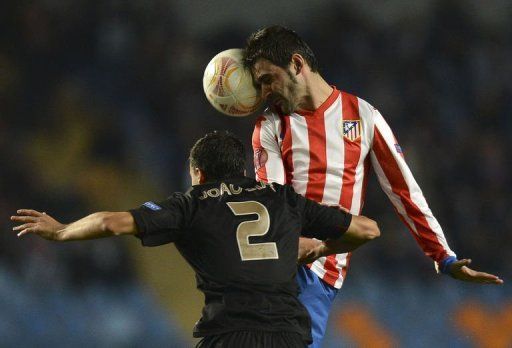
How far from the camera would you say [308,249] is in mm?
3047

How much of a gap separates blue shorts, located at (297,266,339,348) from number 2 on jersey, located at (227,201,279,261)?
0.65 metres

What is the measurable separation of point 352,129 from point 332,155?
0.14m

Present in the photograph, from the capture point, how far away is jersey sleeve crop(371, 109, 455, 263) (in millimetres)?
3408

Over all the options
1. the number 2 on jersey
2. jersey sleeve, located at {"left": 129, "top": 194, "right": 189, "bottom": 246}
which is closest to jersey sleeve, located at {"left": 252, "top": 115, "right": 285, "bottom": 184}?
the number 2 on jersey

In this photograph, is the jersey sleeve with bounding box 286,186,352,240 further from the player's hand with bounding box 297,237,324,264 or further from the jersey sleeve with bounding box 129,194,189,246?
the jersey sleeve with bounding box 129,194,189,246

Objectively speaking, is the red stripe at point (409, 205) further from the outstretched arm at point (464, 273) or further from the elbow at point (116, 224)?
the elbow at point (116, 224)

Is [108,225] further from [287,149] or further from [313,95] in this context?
[313,95]

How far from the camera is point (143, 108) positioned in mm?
6277

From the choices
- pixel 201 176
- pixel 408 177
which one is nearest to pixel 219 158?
pixel 201 176

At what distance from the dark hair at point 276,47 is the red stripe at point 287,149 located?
0.22 meters

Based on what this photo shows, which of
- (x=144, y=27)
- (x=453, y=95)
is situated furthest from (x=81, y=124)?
(x=453, y=95)

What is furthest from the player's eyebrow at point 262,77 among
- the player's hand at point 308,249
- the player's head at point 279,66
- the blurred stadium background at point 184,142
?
the blurred stadium background at point 184,142

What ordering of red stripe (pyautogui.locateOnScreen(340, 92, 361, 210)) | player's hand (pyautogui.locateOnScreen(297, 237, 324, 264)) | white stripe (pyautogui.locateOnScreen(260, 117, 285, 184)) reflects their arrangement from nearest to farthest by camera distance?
player's hand (pyautogui.locateOnScreen(297, 237, 324, 264)), white stripe (pyautogui.locateOnScreen(260, 117, 285, 184)), red stripe (pyautogui.locateOnScreen(340, 92, 361, 210))

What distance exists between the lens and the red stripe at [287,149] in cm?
334
